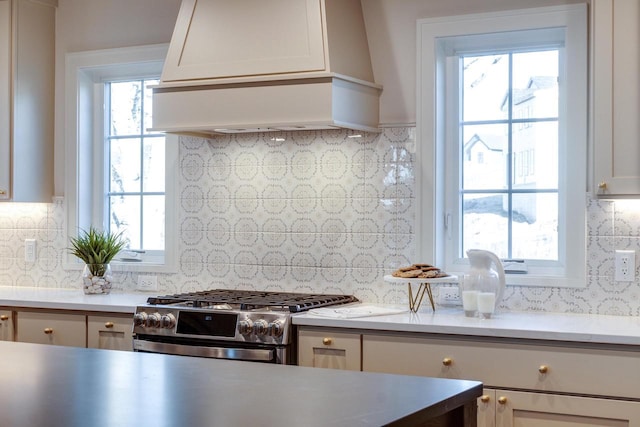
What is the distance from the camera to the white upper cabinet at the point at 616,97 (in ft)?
11.0

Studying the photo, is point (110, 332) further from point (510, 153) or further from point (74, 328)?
point (510, 153)

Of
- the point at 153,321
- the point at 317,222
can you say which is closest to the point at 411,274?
the point at 317,222

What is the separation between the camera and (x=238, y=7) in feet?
13.3

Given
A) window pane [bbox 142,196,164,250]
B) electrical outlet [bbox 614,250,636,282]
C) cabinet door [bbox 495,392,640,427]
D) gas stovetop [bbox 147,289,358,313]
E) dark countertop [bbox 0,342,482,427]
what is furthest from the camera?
window pane [bbox 142,196,164,250]

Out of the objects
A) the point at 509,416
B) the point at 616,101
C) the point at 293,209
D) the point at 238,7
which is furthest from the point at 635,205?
the point at 238,7

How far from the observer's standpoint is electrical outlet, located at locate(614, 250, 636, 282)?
3666mm

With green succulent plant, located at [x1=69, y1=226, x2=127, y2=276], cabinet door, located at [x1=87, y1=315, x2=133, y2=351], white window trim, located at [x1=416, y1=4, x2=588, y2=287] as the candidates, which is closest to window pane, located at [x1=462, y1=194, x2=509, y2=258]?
white window trim, located at [x1=416, y1=4, x2=588, y2=287]

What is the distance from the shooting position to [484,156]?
4109 mm

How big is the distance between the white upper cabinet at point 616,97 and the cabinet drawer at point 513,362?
660 mm

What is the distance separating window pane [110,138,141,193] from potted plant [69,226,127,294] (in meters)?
0.40

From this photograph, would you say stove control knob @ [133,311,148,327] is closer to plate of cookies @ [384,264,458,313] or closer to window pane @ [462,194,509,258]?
plate of cookies @ [384,264,458,313]

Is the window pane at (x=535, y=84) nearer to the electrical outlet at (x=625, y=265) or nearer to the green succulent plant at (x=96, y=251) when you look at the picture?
the electrical outlet at (x=625, y=265)

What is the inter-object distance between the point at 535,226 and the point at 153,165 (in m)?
2.12

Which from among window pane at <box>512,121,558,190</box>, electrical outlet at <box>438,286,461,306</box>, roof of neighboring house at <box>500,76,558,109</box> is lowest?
electrical outlet at <box>438,286,461,306</box>
